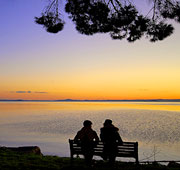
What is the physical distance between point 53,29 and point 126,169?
21.8ft

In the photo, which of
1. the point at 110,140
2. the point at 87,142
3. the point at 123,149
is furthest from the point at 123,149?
the point at 87,142

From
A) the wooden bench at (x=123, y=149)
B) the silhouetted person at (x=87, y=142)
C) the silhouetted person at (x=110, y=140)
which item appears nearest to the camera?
the wooden bench at (x=123, y=149)

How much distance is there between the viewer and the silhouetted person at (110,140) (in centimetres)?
684

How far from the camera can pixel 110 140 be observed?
22.8ft

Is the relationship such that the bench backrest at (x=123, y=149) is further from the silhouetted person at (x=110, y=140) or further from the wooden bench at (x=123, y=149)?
the silhouetted person at (x=110, y=140)

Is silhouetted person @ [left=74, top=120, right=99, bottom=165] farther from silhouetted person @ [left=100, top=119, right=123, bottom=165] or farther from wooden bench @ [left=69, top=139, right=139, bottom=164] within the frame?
silhouetted person @ [left=100, top=119, right=123, bottom=165]

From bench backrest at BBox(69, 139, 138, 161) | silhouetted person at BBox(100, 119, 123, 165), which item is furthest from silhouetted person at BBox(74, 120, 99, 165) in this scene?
silhouetted person at BBox(100, 119, 123, 165)

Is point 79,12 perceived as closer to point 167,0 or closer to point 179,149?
point 167,0

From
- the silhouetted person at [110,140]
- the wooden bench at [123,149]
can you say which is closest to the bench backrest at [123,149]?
the wooden bench at [123,149]

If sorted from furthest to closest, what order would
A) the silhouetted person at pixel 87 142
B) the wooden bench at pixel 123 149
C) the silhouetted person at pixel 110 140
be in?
the silhouetted person at pixel 87 142
the silhouetted person at pixel 110 140
the wooden bench at pixel 123 149

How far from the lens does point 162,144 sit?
2075 centimetres

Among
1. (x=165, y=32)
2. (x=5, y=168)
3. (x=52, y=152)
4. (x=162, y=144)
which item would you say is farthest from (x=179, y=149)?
(x=5, y=168)

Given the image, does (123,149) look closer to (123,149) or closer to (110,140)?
(123,149)

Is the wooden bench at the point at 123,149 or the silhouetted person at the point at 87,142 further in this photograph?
the silhouetted person at the point at 87,142
